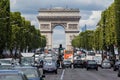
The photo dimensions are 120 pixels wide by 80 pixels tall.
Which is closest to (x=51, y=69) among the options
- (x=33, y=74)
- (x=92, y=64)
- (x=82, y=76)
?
(x=82, y=76)

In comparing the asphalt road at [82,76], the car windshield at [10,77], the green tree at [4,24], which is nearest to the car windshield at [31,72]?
the car windshield at [10,77]

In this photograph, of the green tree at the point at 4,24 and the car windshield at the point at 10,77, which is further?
the green tree at the point at 4,24

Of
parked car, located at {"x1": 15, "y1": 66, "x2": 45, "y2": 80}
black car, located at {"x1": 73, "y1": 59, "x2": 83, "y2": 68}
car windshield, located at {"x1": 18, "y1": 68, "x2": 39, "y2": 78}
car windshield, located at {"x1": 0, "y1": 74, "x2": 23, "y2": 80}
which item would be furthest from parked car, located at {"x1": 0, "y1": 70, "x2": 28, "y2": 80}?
black car, located at {"x1": 73, "y1": 59, "x2": 83, "y2": 68}

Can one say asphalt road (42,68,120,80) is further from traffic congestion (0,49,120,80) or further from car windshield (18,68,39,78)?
car windshield (18,68,39,78)

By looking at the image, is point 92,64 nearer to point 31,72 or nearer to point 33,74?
point 31,72

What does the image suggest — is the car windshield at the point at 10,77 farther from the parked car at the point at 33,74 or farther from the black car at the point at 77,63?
the black car at the point at 77,63

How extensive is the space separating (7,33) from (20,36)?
29.3 meters

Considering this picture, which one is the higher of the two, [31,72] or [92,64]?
[31,72]

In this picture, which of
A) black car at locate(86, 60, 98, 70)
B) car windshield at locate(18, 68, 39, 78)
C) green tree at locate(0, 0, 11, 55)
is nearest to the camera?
car windshield at locate(18, 68, 39, 78)

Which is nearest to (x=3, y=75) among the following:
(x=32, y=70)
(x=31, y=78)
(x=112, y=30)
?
(x=31, y=78)

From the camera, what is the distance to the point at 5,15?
95.7 metres

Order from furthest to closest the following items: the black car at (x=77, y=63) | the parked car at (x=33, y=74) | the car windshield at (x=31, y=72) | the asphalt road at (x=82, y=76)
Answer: the black car at (x=77, y=63)
the asphalt road at (x=82, y=76)
the car windshield at (x=31, y=72)
the parked car at (x=33, y=74)

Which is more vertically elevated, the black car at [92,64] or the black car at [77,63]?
the black car at [92,64]

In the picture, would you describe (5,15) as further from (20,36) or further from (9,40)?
(20,36)
